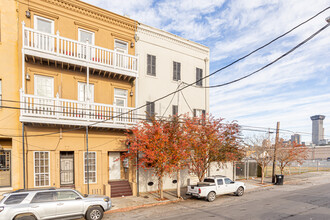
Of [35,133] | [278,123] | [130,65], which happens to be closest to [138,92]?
[130,65]

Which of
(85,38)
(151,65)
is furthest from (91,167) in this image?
(151,65)

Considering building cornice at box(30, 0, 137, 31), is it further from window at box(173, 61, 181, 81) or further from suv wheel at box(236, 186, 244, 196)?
suv wheel at box(236, 186, 244, 196)

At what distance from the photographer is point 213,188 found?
587 inches

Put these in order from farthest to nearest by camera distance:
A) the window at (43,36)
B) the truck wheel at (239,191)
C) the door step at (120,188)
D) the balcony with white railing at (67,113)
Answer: the truck wheel at (239,191) < the door step at (120,188) < the window at (43,36) < the balcony with white railing at (67,113)

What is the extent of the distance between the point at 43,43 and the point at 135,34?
7.27 metres

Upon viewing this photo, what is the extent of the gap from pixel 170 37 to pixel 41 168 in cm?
1479

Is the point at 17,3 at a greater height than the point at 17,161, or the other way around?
the point at 17,3

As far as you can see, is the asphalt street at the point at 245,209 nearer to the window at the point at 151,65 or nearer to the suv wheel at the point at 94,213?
the suv wheel at the point at 94,213

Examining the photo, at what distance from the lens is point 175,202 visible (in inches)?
571

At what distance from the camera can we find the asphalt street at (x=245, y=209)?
443 inches

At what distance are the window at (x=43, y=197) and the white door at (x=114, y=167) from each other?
6.77 m

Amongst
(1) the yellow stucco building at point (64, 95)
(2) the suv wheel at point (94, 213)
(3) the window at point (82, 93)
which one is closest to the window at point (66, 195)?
(2) the suv wheel at point (94, 213)

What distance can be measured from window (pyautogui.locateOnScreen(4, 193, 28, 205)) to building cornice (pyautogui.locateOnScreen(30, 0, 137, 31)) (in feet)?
39.2

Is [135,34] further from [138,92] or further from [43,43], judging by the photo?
[43,43]
